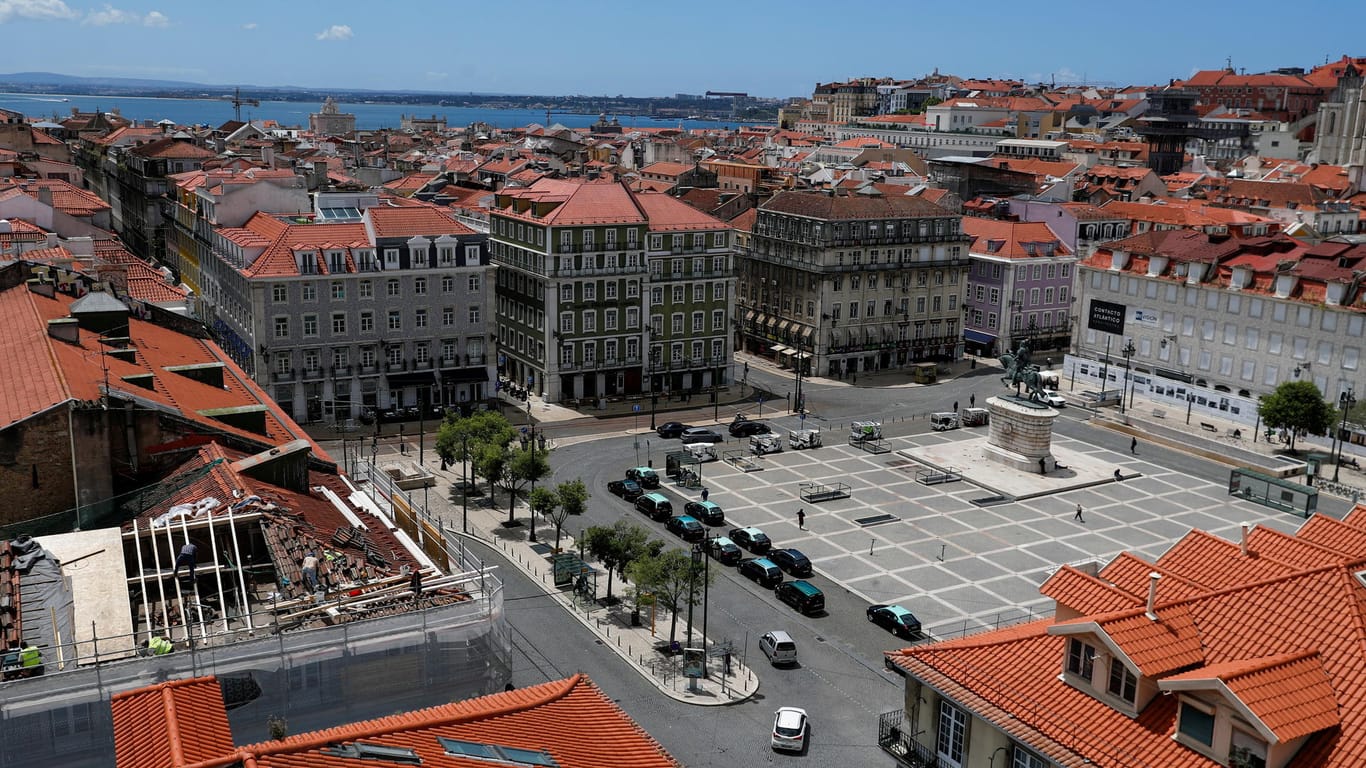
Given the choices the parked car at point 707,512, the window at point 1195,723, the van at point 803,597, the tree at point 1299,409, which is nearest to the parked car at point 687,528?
the parked car at point 707,512

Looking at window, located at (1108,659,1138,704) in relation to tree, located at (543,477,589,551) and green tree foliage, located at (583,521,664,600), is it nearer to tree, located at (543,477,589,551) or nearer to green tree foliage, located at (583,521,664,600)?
green tree foliage, located at (583,521,664,600)

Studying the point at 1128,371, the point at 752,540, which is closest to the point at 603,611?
the point at 752,540

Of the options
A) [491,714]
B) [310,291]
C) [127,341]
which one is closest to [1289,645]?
[491,714]

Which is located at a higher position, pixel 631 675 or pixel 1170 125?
pixel 1170 125

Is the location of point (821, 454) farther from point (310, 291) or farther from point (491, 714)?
point (491, 714)

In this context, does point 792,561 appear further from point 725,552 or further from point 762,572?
→ point 725,552

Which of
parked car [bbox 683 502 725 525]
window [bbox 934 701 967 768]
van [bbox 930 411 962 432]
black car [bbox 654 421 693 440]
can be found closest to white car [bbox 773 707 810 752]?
window [bbox 934 701 967 768]
